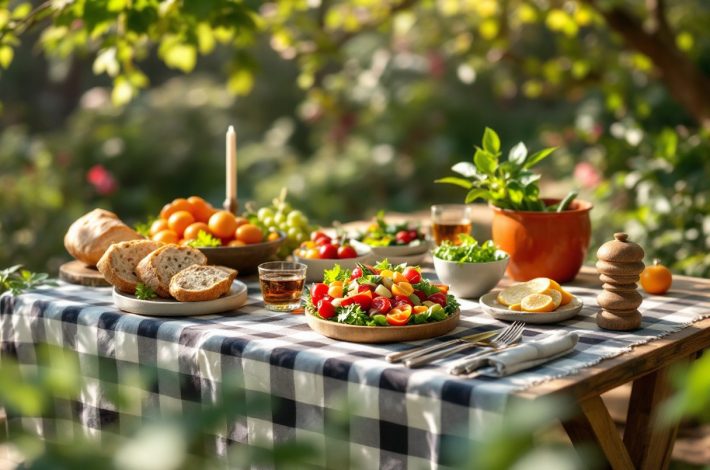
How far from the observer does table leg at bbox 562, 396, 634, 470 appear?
1894 mm

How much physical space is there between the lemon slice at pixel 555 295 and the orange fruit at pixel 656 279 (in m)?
0.38

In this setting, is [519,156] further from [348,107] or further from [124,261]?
[348,107]

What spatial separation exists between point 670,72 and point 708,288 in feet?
6.54

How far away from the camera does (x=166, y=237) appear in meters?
2.66

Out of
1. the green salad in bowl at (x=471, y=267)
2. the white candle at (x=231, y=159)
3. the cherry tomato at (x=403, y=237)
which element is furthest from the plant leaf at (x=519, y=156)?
the white candle at (x=231, y=159)

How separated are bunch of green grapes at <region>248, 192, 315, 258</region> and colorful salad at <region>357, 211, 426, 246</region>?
19cm

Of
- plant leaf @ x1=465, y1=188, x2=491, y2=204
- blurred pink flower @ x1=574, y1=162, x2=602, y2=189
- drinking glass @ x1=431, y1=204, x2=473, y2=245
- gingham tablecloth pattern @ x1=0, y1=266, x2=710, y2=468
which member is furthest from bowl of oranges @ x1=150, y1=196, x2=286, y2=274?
blurred pink flower @ x1=574, y1=162, x2=602, y2=189

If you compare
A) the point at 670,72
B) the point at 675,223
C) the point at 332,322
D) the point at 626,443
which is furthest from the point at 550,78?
the point at 332,322

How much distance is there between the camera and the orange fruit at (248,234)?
2719 mm

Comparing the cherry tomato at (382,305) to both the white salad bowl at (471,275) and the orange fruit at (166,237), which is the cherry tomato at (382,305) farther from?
the orange fruit at (166,237)

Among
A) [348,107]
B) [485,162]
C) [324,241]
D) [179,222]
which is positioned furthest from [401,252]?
[348,107]

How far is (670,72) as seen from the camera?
14.3 feet

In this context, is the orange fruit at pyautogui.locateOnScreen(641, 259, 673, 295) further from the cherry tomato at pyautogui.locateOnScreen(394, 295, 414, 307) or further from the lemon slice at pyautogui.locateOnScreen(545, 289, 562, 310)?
the cherry tomato at pyautogui.locateOnScreen(394, 295, 414, 307)

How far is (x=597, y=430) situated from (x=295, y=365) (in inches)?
24.7
